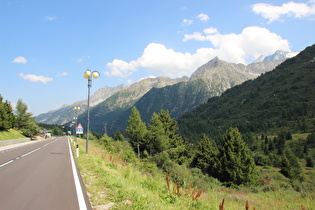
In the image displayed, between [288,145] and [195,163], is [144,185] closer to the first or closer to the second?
[195,163]

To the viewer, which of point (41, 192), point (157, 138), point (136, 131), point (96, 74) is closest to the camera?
point (41, 192)

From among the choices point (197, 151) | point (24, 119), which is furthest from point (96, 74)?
point (24, 119)

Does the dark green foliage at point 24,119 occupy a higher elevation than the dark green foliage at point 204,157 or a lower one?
higher

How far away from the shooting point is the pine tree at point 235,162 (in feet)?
135

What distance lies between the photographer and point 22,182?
8594 millimetres

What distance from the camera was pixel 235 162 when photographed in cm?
4194

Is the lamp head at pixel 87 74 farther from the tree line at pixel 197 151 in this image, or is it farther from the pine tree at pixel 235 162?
the pine tree at pixel 235 162

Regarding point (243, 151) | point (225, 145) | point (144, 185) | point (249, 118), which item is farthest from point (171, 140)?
point (249, 118)

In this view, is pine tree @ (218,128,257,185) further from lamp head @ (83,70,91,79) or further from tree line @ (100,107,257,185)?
lamp head @ (83,70,91,79)

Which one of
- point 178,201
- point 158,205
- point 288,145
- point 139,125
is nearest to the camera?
point 158,205

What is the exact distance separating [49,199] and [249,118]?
204m

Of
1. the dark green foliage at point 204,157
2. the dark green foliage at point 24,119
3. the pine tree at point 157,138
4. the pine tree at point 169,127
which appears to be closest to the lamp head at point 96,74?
the pine tree at point 157,138

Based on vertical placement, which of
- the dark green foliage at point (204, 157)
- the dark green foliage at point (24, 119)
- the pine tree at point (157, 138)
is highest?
the dark green foliage at point (24, 119)

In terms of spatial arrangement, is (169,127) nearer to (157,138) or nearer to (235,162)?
(157,138)
